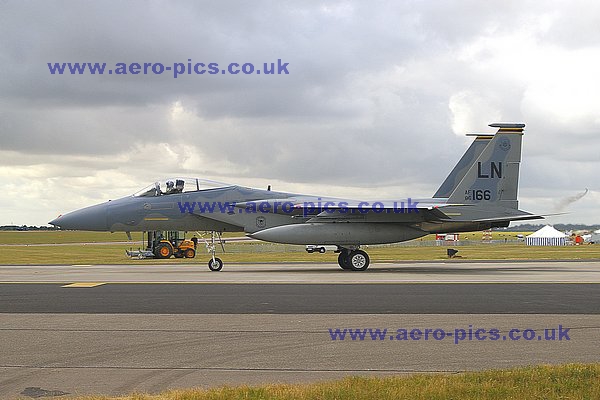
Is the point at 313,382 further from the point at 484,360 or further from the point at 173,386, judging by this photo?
the point at 484,360

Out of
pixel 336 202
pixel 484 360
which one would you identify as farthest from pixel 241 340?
pixel 336 202

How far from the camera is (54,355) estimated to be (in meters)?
8.75

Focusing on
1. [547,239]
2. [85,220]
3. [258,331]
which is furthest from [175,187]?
[547,239]

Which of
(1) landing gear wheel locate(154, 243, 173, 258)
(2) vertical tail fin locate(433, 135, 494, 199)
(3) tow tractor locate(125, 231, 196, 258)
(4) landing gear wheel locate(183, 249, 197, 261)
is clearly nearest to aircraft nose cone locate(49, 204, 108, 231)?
(2) vertical tail fin locate(433, 135, 494, 199)

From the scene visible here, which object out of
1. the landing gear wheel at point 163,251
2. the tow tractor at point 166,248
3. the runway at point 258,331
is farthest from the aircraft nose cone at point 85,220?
the landing gear wheel at point 163,251

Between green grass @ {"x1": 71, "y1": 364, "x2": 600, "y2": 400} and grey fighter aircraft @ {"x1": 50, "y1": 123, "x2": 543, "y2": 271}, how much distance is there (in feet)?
58.1

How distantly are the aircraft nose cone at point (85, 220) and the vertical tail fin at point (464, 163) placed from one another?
12654 millimetres

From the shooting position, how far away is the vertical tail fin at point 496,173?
2594 cm

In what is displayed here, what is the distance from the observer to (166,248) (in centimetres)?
4366

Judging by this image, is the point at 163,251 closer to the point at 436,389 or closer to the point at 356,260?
the point at 356,260

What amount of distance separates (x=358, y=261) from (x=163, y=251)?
2084 cm

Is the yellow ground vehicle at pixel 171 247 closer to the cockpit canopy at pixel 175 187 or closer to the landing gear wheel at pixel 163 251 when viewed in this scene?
the landing gear wheel at pixel 163 251

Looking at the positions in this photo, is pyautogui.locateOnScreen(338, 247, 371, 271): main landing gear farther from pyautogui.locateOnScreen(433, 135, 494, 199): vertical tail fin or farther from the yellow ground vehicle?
the yellow ground vehicle

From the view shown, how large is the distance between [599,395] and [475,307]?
6.52 meters
